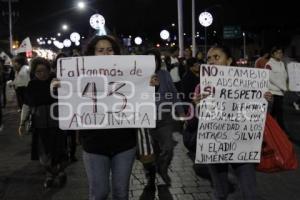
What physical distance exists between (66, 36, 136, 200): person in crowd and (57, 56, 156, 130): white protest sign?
0.16 m

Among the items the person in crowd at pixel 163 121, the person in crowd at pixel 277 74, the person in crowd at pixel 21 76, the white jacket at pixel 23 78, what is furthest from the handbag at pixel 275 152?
the white jacket at pixel 23 78

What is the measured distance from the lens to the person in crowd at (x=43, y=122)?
657cm

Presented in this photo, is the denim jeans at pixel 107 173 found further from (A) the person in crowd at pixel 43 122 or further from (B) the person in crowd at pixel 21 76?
(B) the person in crowd at pixel 21 76

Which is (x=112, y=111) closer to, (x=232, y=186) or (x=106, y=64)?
(x=106, y=64)

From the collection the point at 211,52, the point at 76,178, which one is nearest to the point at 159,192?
the point at 76,178

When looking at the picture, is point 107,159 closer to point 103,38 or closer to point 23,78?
point 103,38

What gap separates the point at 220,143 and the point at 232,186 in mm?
1951

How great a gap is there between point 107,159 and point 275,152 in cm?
160

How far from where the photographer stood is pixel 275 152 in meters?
4.79

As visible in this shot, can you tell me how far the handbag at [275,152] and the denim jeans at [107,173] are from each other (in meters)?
1.37

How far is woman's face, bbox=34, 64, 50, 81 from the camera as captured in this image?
6.58 meters

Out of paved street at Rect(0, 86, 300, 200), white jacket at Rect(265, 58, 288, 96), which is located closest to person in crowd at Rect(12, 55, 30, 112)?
paved street at Rect(0, 86, 300, 200)

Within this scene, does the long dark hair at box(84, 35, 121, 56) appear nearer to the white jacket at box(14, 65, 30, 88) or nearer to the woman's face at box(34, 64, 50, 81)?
the woman's face at box(34, 64, 50, 81)

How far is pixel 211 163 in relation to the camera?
488 cm
